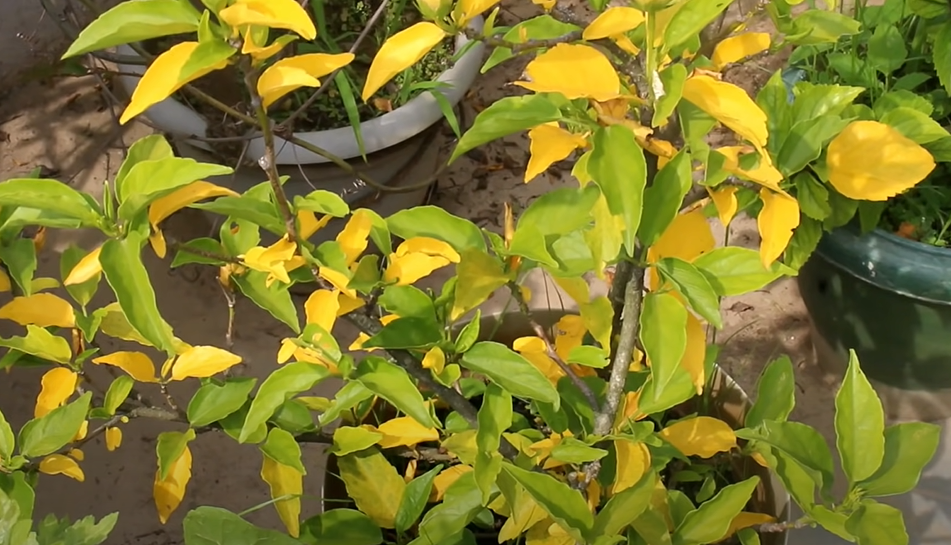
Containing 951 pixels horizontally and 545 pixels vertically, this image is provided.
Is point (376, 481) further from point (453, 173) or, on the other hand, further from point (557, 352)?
point (453, 173)

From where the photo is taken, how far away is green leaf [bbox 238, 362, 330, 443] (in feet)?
1.63

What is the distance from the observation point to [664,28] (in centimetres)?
40

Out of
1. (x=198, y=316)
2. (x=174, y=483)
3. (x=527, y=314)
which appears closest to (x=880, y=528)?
(x=527, y=314)

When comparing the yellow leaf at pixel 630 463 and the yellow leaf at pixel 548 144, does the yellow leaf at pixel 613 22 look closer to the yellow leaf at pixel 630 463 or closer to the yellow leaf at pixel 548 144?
the yellow leaf at pixel 548 144

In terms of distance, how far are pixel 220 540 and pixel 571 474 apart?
263 mm

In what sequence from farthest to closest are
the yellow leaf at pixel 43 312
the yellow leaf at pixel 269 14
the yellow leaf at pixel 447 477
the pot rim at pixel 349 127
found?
the pot rim at pixel 349 127
the yellow leaf at pixel 447 477
the yellow leaf at pixel 43 312
the yellow leaf at pixel 269 14

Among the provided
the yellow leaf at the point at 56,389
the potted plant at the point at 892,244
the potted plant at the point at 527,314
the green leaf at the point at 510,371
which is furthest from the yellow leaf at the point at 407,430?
the potted plant at the point at 892,244

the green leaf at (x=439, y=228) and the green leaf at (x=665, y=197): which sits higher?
the green leaf at (x=665, y=197)

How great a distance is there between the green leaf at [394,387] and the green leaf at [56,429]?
18 centimetres

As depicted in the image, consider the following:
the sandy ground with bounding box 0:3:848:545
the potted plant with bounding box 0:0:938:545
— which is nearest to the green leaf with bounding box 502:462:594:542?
the potted plant with bounding box 0:0:938:545

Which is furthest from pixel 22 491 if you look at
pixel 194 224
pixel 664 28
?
pixel 194 224

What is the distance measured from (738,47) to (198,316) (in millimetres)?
994

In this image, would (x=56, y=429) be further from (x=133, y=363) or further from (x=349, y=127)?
(x=349, y=127)

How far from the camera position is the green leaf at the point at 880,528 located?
1.63ft
